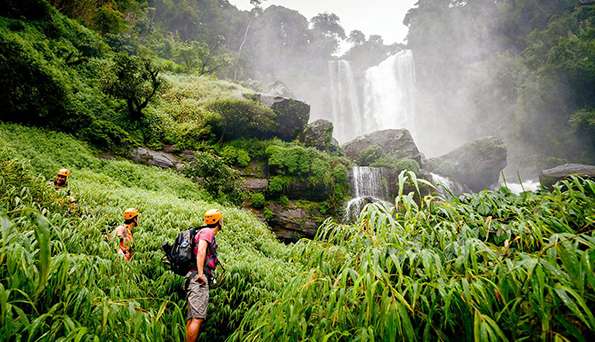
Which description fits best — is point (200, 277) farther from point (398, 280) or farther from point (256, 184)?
point (256, 184)

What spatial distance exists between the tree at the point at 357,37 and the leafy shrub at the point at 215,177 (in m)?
49.6

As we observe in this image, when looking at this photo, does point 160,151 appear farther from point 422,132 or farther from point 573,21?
point 573,21

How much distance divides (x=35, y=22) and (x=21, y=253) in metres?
16.0

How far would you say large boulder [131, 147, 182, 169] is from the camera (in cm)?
1123

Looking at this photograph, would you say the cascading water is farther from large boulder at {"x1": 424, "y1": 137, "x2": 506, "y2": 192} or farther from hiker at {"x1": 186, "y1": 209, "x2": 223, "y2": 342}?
hiker at {"x1": 186, "y1": 209, "x2": 223, "y2": 342}

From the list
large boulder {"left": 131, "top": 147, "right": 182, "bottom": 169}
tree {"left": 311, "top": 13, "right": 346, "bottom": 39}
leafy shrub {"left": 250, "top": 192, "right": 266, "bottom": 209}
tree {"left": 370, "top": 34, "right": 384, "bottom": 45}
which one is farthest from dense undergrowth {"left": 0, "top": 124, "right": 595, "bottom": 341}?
tree {"left": 370, "top": 34, "right": 384, "bottom": 45}

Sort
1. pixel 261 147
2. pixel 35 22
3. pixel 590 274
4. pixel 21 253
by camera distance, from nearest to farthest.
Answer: pixel 590 274 → pixel 21 253 → pixel 35 22 → pixel 261 147

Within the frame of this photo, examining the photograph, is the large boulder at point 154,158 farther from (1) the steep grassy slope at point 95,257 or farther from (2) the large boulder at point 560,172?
(2) the large boulder at point 560,172

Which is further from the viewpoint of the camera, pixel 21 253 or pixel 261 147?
pixel 261 147

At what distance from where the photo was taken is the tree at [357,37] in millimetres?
52453

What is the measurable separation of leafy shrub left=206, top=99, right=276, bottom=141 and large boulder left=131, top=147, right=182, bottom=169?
3.01 meters

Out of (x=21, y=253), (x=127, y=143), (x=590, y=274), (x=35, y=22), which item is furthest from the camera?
(x=35, y=22)

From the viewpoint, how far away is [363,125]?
3691 cm

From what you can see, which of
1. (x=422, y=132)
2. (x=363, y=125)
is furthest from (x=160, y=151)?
(x=422, y=132)
